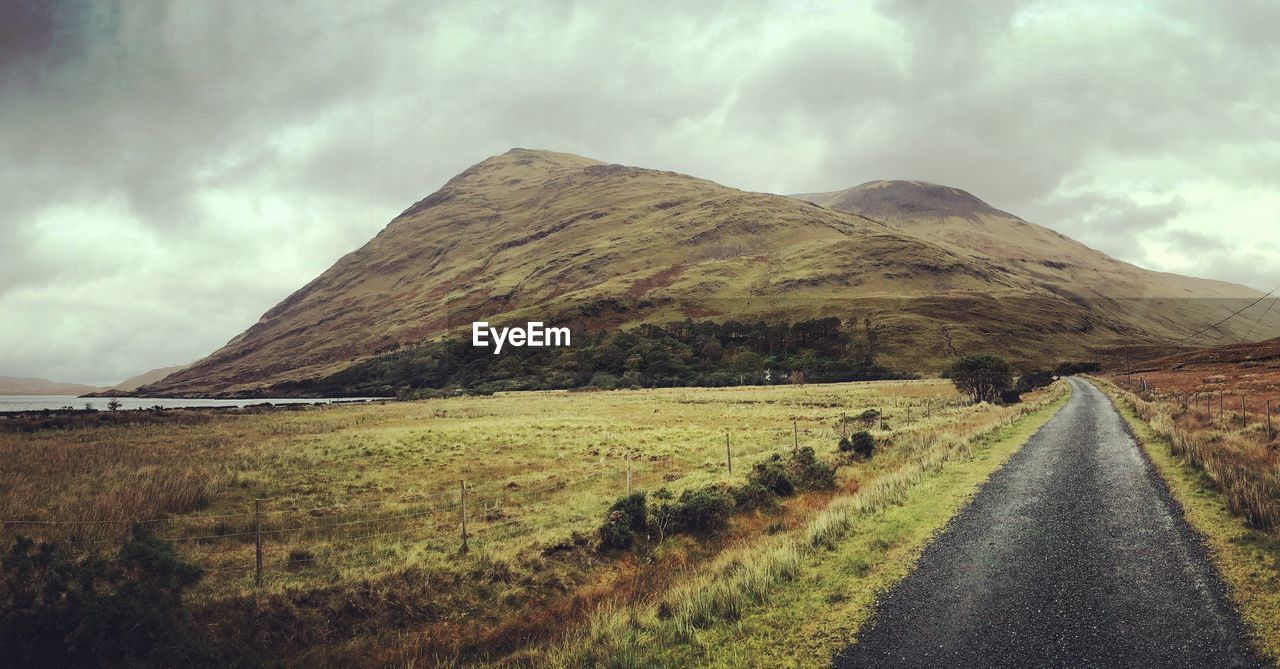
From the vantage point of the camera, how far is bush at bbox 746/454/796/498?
22859 mm

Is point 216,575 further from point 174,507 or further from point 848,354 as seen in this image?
point 848,354

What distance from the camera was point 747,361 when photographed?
6437 inches

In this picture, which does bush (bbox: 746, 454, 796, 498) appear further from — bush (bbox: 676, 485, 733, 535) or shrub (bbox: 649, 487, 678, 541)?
shrub (bbox: 649, 487, 678, 541)

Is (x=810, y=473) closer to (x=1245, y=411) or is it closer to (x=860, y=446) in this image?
(x=860, y=446)

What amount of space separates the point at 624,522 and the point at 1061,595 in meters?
11.5

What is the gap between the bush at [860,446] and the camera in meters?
28.9

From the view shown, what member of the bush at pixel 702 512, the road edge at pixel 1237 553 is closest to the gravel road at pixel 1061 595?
the road edge at pixel 1237 553

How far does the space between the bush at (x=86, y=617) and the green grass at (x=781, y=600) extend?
757cm

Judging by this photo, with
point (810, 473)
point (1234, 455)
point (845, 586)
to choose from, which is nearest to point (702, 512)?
point (810, 473)

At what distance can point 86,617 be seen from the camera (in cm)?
1094

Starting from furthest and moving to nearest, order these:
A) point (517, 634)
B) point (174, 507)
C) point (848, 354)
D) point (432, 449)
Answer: point (848, 354), point (432, 449), point (174, 507), point (517, 634)

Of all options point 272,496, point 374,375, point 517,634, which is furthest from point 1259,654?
point 374,375

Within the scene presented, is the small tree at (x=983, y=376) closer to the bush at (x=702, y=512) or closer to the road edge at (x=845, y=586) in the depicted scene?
the road edge at (x=845, y=586)

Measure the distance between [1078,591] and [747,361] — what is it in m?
155
